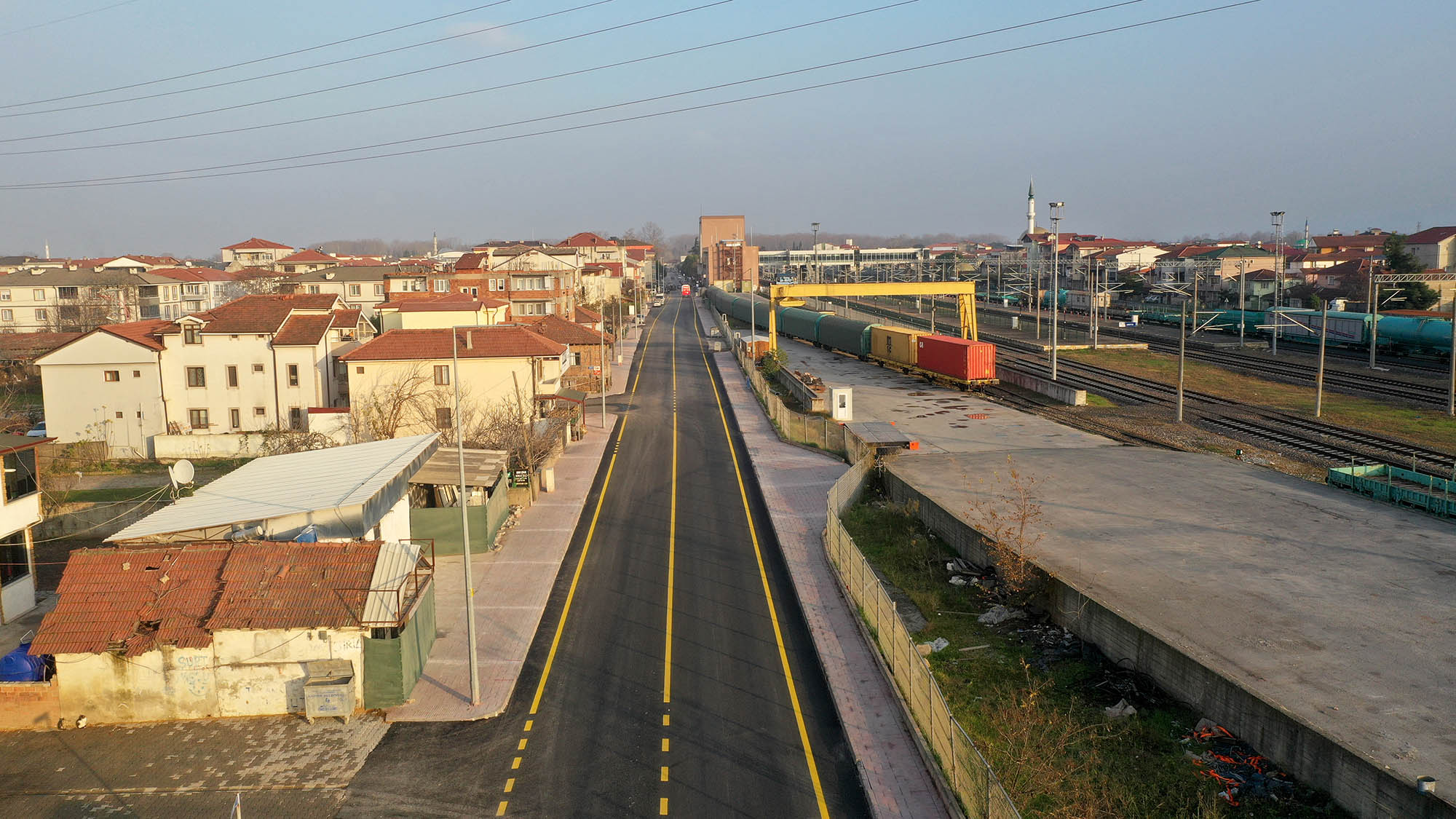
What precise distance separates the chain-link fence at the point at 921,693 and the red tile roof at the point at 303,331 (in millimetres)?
28816

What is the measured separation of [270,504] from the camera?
1948 centimetres

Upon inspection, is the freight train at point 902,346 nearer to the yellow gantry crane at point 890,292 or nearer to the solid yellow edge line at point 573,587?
the yellow gantry crane at point 890,292

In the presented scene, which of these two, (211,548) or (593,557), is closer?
(211,548)

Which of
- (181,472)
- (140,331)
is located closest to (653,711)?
(181,472)

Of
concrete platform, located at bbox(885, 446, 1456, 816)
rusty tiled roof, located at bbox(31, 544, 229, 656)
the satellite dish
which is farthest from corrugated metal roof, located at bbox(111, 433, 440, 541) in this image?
concrete platform, located at bbox(885, 446, 1456, 816)

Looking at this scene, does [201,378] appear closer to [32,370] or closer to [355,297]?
[32,370]

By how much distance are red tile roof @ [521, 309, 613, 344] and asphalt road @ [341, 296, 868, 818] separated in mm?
26910

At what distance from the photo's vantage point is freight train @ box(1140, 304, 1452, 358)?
56.3m

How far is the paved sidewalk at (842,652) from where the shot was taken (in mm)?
A: 13242

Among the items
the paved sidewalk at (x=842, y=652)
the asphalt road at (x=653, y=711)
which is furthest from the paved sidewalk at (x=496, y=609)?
the paved sidewalk at (x=842, y=652)

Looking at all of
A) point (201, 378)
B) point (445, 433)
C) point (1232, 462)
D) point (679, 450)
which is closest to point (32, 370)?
point (201, 378)

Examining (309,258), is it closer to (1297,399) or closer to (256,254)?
(256,254)

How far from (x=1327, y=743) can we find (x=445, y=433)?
29029mm

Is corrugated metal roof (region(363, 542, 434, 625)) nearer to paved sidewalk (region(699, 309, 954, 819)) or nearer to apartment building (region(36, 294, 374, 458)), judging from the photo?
paved sidewalk (region(699, 309, 954, 819))
